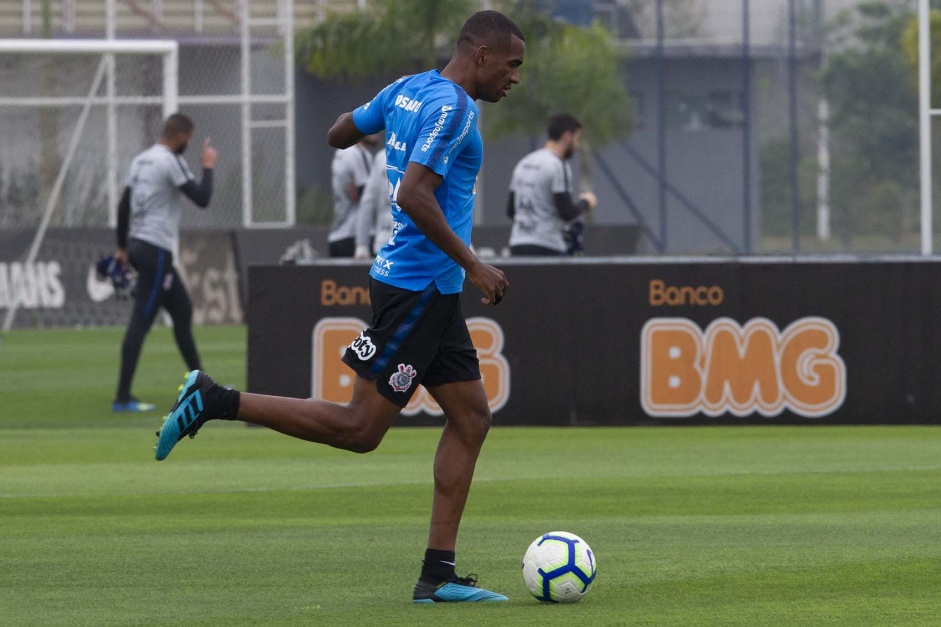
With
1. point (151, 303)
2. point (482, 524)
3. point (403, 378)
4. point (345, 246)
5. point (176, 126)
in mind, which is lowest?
point (482, 524)

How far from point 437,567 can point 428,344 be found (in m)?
0.80

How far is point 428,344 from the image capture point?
620cm

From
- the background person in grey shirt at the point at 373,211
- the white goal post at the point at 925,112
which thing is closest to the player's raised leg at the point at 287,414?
the white goal post at the point at 925,112

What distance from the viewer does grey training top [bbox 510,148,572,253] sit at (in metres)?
14.8

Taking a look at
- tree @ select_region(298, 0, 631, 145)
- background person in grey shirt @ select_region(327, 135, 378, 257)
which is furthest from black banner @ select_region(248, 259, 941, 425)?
tree @ select_region(298, 0, 631, 145)

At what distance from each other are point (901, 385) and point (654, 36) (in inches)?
1555

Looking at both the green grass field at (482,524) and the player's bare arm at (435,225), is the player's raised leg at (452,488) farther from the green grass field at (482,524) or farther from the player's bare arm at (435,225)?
the player's bare arm at (435,225)

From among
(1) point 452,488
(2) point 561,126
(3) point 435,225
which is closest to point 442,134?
(3) point 435,225

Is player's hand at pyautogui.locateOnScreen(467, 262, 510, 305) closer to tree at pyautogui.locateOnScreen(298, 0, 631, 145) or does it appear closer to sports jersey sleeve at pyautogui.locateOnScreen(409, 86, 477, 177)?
sports jersey sleeve at pyautogui.locateOnScreen(409, 86, 477, 177)

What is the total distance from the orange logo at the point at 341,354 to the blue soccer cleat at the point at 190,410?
687 cm

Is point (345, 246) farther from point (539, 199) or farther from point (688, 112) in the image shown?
point (688, 112)

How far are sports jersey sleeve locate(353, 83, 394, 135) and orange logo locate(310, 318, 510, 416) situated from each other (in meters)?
6.52

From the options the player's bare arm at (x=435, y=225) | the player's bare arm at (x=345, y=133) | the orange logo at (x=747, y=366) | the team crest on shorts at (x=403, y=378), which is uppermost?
the player's bare arm at (x=345, y=133)

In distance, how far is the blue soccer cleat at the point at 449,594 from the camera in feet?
20.2
